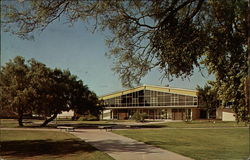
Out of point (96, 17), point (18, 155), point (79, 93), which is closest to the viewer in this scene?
point (96, 17)

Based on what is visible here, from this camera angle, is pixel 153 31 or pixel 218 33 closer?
pixel 218 33

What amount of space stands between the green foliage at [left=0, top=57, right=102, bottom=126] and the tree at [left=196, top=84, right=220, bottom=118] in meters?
2.77

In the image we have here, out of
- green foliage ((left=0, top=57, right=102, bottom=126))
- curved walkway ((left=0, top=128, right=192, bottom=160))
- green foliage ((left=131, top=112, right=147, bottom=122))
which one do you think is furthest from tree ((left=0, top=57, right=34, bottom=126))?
green foliage ((left=131, top=112, right=147, bottom=122))

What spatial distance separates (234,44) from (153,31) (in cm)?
139

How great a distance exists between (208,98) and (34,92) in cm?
611

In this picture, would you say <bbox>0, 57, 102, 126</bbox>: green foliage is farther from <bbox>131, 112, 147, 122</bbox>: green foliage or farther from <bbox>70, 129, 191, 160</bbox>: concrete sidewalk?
<bbox>131, 112, 147, 122</bbox>: green foliage

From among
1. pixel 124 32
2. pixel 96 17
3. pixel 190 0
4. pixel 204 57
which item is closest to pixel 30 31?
pixel 96 17

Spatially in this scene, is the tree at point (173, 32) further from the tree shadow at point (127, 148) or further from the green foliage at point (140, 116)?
the green foliage at point (140, 116)

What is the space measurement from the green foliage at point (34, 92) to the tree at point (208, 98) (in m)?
2.77

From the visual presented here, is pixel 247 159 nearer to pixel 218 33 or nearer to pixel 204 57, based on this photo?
pixel 204 57

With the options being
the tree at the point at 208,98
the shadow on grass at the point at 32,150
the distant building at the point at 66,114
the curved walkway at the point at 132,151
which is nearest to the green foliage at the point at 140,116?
the curved walkway at the point at 132,151

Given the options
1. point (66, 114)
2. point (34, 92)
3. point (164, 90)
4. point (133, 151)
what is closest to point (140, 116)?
point (133, 151)

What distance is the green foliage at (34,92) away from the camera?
609 cm

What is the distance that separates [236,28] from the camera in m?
3.69
